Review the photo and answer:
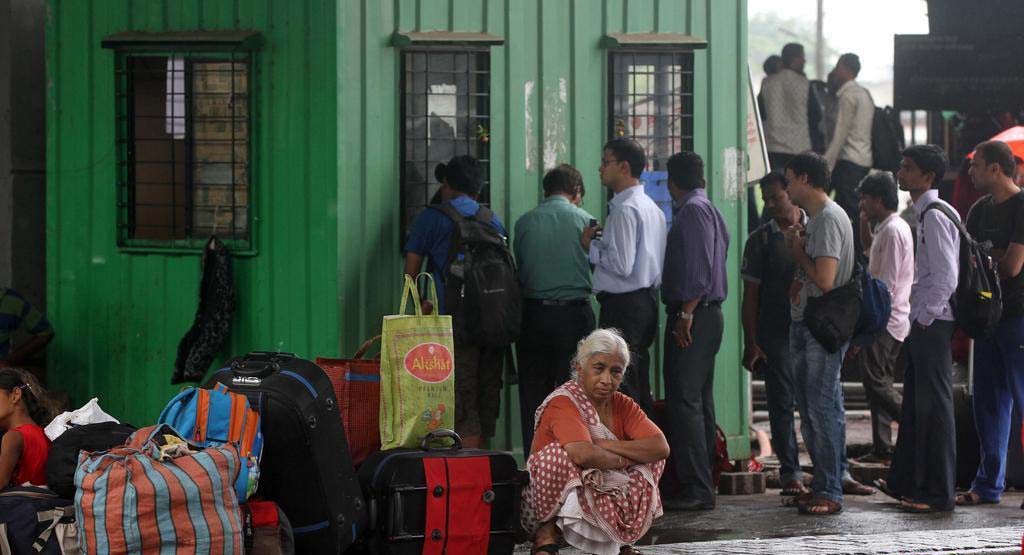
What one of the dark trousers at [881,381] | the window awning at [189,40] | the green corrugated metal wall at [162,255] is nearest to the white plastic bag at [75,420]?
the green corrugated metal wall at [162,255]

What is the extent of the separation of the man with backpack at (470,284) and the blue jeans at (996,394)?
288cm

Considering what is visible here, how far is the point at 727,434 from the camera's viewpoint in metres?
10.6

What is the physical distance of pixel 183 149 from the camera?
33.3 feet

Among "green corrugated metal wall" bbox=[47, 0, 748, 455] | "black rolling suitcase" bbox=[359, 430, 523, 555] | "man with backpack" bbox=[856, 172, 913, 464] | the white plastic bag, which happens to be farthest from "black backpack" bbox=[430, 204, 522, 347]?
the white plastic bag

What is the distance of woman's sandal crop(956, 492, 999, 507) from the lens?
9555 millimetres

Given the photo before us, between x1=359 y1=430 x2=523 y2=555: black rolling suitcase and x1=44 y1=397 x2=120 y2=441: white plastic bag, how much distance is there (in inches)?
50.8

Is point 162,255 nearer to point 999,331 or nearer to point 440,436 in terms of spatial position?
point 440,436

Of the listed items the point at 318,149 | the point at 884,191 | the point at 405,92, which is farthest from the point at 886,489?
the point at 318,149

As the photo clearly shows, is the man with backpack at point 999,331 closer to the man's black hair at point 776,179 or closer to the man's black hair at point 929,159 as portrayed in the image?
the man's black hair at point 929,159

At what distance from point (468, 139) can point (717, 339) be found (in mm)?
2054

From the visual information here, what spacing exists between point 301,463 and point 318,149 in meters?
3.08

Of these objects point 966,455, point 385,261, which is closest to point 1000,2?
point 966,455

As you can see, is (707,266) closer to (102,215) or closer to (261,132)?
(261,132)

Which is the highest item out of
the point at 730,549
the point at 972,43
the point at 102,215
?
the point at 972,43
